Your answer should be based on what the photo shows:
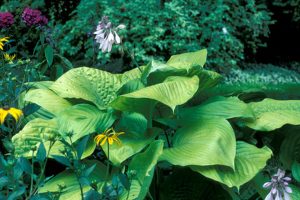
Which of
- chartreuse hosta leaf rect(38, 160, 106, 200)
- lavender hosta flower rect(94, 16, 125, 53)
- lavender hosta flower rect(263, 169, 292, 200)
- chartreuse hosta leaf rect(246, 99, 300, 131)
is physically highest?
lavender hosta flower rect(94, 16, 125, 53)

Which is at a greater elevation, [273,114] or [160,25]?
[273,114]

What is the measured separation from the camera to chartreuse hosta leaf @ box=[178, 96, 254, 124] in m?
2.80

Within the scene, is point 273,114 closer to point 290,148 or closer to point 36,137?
point 290,148

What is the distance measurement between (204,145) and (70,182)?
608mm

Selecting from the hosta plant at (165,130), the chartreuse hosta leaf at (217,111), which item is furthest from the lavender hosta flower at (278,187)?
the chartreuse hosta leaf at (217,111)

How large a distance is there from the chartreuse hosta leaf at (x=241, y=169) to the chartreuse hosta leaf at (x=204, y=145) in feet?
0.23

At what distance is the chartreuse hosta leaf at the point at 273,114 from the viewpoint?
9.10 feet

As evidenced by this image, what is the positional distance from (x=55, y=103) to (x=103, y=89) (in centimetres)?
24

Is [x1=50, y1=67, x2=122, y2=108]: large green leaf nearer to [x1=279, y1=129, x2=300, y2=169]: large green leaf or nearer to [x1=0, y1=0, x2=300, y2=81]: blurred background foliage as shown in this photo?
[x1=279, y1=129, x2=300, y2=169]: large green leaf

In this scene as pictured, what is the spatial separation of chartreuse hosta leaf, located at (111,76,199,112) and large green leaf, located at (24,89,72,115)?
327 millimetres

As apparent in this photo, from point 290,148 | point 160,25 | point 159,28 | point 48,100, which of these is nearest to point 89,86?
point 48,100

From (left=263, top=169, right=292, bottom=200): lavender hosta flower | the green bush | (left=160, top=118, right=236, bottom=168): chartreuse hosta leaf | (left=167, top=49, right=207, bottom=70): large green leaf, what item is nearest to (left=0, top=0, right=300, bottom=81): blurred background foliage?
the green bush

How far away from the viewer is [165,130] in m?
2.95

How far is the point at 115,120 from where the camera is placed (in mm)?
2875
